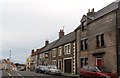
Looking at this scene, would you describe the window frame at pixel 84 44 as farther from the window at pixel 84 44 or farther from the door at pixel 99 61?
the door at pixel 99 61

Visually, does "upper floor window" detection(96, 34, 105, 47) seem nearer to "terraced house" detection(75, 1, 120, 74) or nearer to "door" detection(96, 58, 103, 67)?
"terraced house" detection(75, 1, 120, 74)

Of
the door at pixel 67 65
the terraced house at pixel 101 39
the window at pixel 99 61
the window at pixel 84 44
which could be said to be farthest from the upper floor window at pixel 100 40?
the door at pixel 67 65

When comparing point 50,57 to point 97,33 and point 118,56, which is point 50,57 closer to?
point 97,33

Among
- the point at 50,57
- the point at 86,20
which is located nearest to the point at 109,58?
the point at 86,20

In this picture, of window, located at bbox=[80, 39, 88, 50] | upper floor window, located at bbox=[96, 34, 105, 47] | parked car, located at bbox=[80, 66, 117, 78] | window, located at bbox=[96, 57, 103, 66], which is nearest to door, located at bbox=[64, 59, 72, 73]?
window, located at bbox=[80, 39, 88, 50]

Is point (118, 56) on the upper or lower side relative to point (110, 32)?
lower

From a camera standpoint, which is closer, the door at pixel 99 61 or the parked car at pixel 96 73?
the parked car at pixel 96 73

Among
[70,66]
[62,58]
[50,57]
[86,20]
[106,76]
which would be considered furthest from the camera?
[50,57]

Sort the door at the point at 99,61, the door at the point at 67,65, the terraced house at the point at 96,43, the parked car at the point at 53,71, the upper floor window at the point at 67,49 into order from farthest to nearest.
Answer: the upper floor window at the point at 67,49 < the door at the point at 67,65 < the parked car at the point at 53,71 < the door at the point at 99,61 < the terraced house at the point at 96,43

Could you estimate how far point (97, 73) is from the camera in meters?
24.0

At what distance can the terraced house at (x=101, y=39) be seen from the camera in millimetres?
28875

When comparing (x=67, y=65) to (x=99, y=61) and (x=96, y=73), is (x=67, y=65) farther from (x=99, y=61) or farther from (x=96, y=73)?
(x=96, y=73)

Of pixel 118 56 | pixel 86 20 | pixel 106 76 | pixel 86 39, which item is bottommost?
pixel 106 76

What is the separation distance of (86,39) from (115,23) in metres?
9.16
